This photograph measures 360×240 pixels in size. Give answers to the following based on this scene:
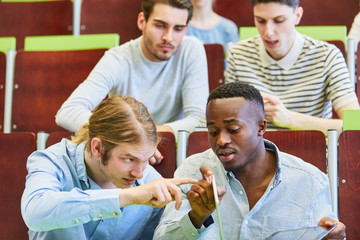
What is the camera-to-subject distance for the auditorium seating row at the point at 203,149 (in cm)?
149

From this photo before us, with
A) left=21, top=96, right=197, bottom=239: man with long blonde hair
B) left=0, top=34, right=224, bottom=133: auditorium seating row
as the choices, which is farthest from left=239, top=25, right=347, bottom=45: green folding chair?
left=21, top=96, right=197, bottom=239: man with long blonde hair

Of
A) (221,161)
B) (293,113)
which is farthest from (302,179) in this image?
(293,113)

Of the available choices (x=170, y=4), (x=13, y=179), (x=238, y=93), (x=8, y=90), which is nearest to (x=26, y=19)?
(x=8, y=90)

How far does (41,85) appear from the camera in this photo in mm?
2084

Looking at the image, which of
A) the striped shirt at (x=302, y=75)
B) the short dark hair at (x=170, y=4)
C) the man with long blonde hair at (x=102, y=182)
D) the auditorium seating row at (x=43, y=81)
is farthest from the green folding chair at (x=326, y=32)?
the man with long blonde hair at (x=102, y=182)

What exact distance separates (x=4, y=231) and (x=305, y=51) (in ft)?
3.59

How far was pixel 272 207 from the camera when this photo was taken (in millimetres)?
1293

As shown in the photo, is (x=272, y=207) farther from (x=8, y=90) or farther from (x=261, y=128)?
(x=8, y=90)

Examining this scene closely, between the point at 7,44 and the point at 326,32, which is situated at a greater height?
the point at 326,32

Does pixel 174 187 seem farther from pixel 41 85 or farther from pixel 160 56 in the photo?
pixel 41 85

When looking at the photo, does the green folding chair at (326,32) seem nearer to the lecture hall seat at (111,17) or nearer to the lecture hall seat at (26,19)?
the lecture hall seat at (111,17)

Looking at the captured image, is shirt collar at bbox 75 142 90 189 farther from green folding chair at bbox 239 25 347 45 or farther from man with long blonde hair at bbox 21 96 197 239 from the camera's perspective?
green folding chair at bbox 239 25 347 45

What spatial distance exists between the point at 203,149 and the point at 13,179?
519mm

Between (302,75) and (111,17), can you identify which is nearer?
(302,75)
